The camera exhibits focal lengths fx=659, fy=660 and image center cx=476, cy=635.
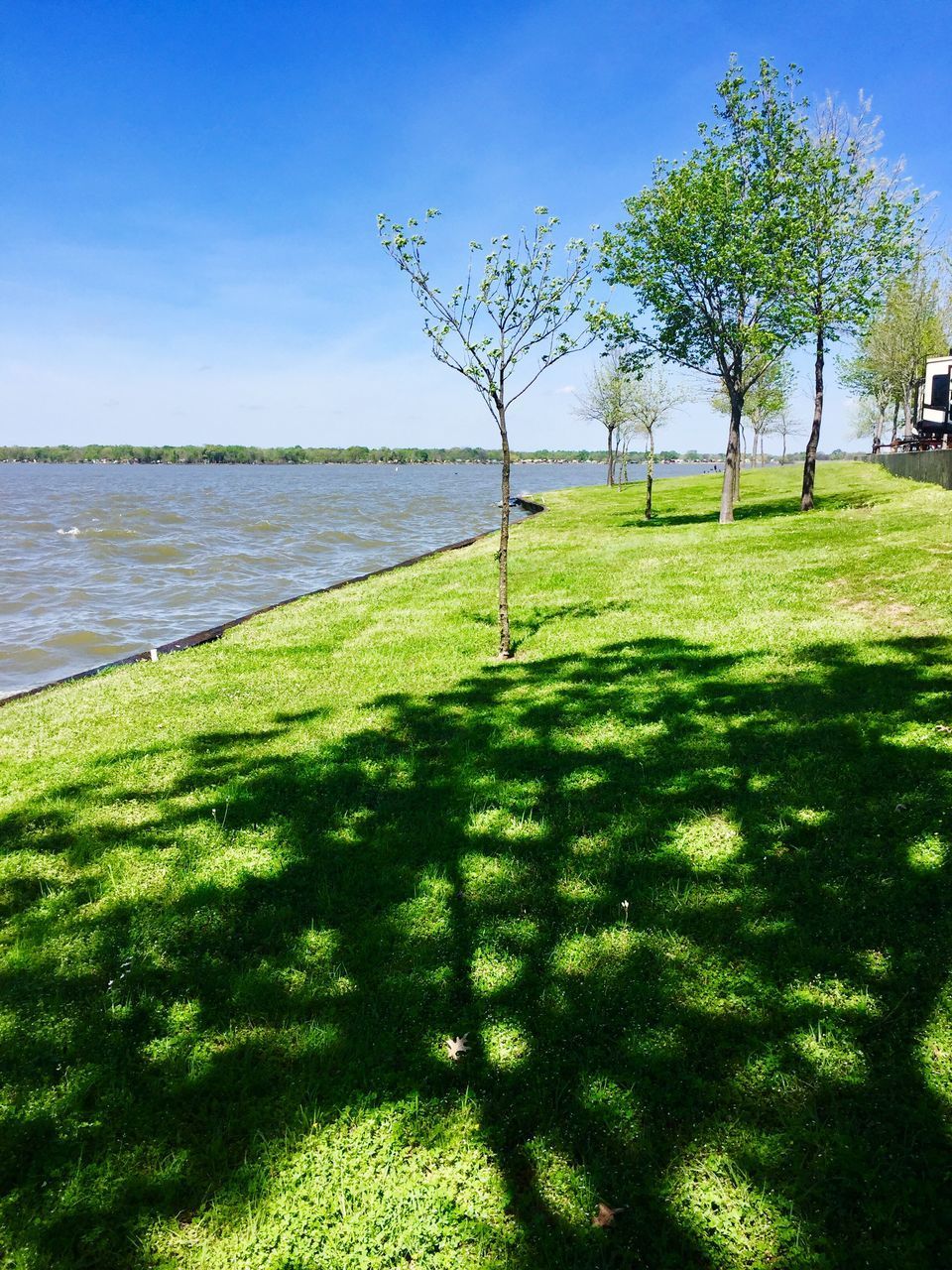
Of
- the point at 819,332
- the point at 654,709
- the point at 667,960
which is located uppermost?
the point at 819,332

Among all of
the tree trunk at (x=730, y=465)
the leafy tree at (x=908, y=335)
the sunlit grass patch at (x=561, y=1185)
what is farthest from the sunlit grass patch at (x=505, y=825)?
the leafy tree at (x=908, y=335)

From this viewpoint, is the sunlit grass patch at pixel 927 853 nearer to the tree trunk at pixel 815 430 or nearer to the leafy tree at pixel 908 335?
the tree trunk at pixel 815 430

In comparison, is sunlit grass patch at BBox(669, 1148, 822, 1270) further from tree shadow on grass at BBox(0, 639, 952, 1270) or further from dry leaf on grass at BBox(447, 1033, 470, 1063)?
dry leaf on grass at BBox(447, 1033, 470, 1063)

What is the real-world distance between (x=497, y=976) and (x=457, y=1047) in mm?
543

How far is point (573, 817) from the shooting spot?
5.95 m

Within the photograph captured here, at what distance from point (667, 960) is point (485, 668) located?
621 cm

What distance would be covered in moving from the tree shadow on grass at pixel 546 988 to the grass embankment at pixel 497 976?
0.02m

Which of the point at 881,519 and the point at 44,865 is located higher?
the point at 881,519

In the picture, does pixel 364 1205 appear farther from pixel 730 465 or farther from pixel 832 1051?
pixel 730 465

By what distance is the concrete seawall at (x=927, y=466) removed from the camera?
27.5m

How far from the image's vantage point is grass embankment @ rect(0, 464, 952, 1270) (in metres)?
3.08

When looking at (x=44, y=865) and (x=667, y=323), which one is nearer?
(x=44, y=865)

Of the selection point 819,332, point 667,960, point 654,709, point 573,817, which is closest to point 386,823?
point 573,817

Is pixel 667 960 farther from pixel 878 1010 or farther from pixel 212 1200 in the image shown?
pixel 212 1200
